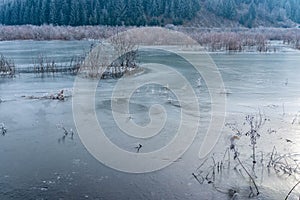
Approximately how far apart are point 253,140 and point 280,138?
86 centimetres

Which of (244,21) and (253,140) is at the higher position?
(244,21)

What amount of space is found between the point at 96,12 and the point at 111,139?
55072 millimetres

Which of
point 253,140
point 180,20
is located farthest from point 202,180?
point 180,20

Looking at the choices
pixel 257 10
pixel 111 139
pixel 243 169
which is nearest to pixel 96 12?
pixel 257 10

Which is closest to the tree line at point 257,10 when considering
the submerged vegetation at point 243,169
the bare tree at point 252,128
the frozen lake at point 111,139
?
the frozen lake at point 111,139

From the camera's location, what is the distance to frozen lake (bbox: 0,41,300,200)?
617cm

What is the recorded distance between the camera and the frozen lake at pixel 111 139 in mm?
6168

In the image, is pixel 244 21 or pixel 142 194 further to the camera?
pixel 244 21

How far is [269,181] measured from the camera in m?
6.53

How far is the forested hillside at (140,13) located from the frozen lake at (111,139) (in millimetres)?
47496

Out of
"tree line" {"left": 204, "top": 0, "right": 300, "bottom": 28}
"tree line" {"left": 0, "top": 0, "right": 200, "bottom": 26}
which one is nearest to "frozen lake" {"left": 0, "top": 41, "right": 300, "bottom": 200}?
"tree line" {"left": 0, "top": 0, "right": 200, "bottom": 26}

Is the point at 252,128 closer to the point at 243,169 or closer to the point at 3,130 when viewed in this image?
the point at 243,169

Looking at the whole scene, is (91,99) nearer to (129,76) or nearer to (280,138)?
(129,76)

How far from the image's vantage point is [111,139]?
852 cm
